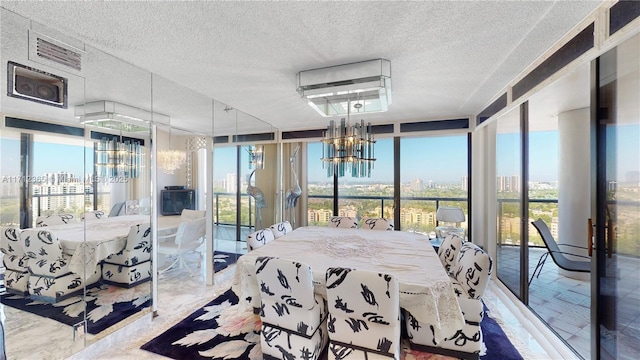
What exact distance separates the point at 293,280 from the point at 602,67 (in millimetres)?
2675

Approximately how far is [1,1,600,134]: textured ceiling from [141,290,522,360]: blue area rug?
2601mm

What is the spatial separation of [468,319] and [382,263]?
2.58 feet

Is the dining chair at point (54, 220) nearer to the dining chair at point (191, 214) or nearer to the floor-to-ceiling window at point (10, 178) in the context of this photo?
the floor-to-ceiling window at point (10, 178)

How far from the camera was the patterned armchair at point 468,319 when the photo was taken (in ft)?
6.17

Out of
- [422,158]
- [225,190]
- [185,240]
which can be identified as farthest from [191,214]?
[422,158]

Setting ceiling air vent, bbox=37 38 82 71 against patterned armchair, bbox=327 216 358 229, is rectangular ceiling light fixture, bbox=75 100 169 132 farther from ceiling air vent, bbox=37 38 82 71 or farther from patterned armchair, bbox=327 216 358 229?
patterned armchair, bbox=327 216 358 229

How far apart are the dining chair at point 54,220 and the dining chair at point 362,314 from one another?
2203 millimetres

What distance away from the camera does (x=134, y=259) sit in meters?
2.54

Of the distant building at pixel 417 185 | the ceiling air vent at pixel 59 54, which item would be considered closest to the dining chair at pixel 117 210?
the ceiling air vent at pixel 59 54

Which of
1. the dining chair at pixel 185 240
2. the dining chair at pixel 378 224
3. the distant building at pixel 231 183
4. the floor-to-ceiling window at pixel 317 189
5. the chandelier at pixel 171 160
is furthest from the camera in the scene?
the floor-to-ceiling window at pixel 317 189

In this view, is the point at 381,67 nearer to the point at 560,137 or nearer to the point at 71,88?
the point at 71,88

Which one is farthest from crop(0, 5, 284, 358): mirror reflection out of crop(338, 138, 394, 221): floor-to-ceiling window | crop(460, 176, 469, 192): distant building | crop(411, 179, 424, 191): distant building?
crop(460, 176, 469, 192): distant building

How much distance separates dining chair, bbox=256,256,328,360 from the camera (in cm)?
170

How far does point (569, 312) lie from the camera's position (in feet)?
8.25
